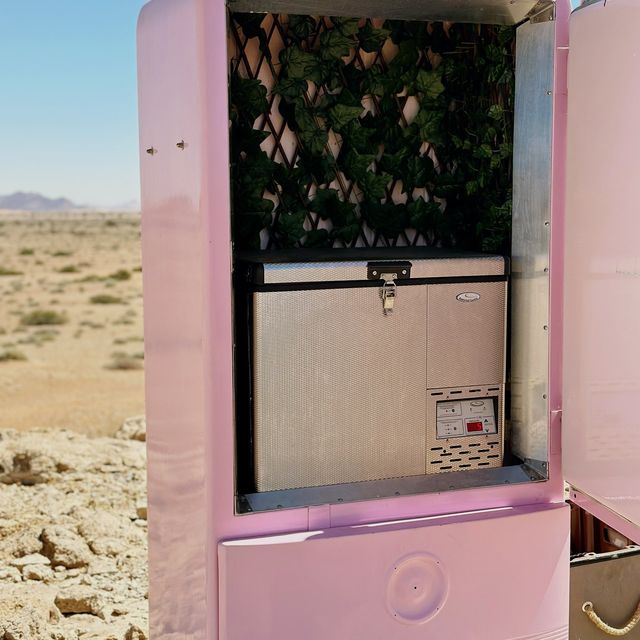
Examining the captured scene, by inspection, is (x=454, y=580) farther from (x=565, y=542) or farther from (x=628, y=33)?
(x=628, y=33)

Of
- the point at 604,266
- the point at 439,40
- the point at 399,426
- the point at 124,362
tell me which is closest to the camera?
the point at 604,266

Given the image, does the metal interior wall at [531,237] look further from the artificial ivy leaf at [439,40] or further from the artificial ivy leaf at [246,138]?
the artificial ivy leaf at [246,138]

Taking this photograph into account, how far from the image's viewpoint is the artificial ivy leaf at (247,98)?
256 centimetres

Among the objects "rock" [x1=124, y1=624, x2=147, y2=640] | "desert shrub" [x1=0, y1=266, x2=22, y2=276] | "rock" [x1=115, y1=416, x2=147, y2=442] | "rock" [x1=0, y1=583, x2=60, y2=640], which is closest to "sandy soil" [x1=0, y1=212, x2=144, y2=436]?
"desert shrub" [x1=0, y1=266, x2=22, y2=276]

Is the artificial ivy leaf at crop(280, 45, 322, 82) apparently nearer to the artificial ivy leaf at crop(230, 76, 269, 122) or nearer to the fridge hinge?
the artificial ivy leaf at crop(230, 76, 269, 122)

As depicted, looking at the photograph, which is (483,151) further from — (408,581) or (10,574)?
(10,574)

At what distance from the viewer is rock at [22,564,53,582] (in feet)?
13.1

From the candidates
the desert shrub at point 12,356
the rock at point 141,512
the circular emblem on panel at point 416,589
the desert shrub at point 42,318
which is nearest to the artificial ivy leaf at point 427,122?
the circular emblem on panel at point 416,589

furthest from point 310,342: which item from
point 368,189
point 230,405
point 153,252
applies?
point 368,189

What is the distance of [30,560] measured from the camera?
414cm

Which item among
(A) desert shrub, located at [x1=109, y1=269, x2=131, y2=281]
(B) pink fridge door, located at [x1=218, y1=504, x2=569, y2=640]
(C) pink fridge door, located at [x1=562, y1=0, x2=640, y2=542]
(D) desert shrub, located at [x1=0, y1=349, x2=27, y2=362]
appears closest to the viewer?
(C) pink fridge door, located at [x1=562, y1=0, x2=640, y2=542]

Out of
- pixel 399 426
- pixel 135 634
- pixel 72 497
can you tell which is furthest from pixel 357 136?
pixel 72 497

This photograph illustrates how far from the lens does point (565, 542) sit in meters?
2.49

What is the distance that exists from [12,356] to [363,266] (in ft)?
40.7
